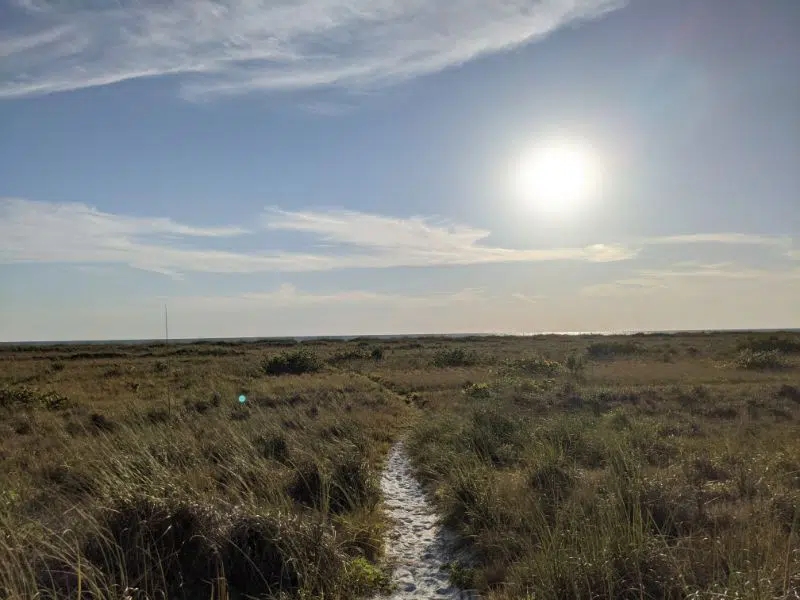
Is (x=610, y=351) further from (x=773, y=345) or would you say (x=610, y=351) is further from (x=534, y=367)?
(x=534, y=367)

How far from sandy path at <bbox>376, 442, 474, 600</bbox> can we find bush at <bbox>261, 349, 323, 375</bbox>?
26336 millimetres

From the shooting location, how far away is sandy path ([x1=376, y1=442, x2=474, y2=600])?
22.2 feet

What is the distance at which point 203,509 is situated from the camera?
642cm

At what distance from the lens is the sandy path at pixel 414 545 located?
22.2 ft

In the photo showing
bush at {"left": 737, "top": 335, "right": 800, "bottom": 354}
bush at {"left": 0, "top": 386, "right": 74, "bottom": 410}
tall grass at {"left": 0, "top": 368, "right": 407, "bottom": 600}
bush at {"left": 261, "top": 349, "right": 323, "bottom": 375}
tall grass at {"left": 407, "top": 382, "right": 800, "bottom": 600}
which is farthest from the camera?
bush at {"left": 737, "top": 335, "right": 800, "bottom": 354}

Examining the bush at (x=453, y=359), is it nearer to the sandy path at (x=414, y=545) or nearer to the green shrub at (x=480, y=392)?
the green shrub at (x=480, y=392)

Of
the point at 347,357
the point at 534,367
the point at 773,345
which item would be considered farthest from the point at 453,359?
the point at 773,345

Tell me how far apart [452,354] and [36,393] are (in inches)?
1203

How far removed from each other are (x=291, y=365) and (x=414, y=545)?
31.3 m

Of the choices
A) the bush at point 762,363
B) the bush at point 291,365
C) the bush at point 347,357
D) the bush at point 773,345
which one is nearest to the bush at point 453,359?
the bush at point 347,357

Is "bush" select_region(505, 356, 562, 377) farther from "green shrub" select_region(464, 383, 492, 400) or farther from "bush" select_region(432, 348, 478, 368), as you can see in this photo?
"green shrub" select_region(464, 383, 492, 400)

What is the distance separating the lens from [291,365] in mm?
38406

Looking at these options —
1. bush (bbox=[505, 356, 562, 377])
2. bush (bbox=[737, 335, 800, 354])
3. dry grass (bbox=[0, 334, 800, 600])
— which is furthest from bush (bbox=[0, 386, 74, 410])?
bush (bbox=[737, 335, 800, 354])

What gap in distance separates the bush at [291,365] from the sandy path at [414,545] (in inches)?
1037
